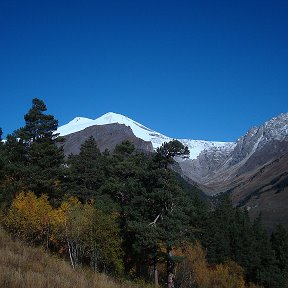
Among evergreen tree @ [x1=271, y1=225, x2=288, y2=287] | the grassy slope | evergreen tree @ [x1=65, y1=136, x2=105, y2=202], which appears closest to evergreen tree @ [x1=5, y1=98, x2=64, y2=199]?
evergreen tree @ [x1=65, y1=136, x2=105, y2=202]

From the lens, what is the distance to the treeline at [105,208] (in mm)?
34438

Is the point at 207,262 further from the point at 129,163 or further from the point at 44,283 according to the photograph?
the point at 44,283

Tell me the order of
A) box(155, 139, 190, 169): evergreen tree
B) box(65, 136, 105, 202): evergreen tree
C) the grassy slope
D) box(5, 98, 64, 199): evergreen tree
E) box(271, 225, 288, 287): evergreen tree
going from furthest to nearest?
1. box(271, 225, 288, 287): evergreen tree
2. box(65, 136, 105, 202): evergreen tree
3. box(5, 98, 64, 199): evergreen tree
4. box(155, 139, 190, 169): evergreen tree
5. the grassy slope

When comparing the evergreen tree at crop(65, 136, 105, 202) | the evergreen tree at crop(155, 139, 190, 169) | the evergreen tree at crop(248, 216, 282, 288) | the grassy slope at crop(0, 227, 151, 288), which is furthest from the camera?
the evergreen tree at crop(248, 216, 282, 288)

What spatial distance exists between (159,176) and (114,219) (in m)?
9.83

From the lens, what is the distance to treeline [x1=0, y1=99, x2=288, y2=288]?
34438 millimetres

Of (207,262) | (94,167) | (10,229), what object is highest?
(94,167)

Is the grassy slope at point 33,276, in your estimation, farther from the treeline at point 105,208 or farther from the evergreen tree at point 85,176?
the evergreen tree at point 85,176

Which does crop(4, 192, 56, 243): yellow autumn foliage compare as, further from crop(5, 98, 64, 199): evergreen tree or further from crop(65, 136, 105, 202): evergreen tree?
crop(65, 136, 105, 202): evergreen tree

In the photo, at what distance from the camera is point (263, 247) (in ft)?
237

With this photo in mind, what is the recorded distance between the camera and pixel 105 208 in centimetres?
4184

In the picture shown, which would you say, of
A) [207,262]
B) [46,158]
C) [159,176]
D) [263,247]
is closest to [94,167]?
[46,158]

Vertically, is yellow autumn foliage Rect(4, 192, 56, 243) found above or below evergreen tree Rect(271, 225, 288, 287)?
above

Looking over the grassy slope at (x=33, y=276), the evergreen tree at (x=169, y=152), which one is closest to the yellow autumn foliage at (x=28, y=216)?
the evergreen tree at (x=169, y=152)
